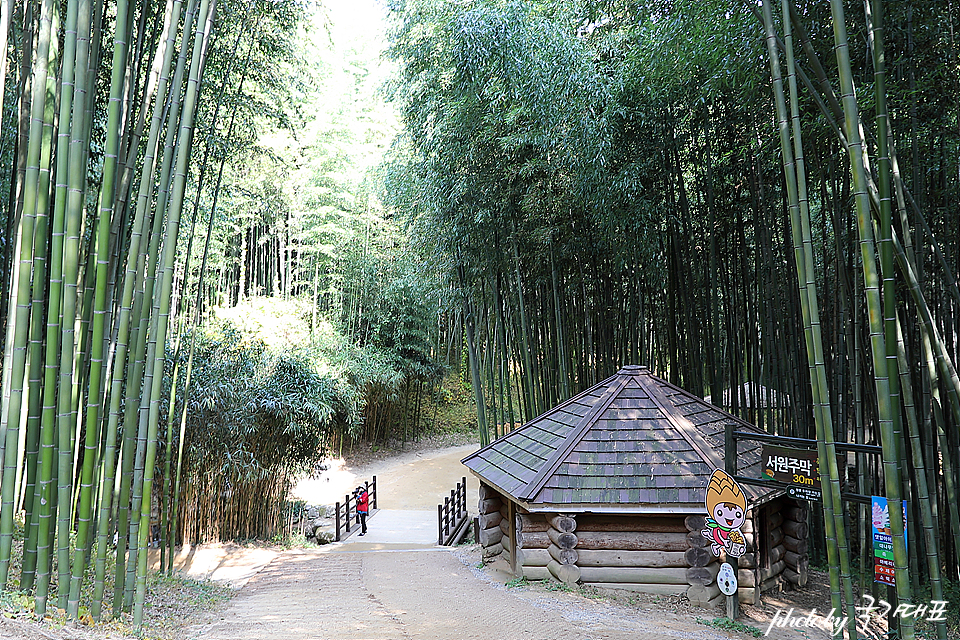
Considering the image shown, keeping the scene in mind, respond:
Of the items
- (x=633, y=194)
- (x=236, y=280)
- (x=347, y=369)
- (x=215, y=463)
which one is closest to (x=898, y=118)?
(x=633, y=194)

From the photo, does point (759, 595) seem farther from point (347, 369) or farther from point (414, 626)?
point (347, 369)

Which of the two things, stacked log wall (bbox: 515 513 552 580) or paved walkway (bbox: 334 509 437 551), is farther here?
paved walkway (bbox: 334 509 437 551)

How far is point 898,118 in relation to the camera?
3951mm

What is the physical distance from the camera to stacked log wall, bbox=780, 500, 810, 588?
5.00 meters

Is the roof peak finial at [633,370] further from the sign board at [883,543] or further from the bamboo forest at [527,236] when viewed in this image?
the sign board at [883,543]

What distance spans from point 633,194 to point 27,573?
477 centimetres

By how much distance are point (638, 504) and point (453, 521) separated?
398 centimetres

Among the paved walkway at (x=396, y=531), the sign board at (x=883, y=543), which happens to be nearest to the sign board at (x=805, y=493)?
the sign board at (x=883, y=543)

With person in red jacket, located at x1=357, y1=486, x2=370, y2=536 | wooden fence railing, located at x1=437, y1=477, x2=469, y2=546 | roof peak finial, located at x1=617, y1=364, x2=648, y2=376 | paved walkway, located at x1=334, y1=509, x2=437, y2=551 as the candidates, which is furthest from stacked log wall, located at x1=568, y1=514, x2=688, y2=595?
person in red jacket, located at x1=357, y1=486, x2=370, y2=536

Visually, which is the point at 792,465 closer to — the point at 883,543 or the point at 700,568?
the point at 883,543

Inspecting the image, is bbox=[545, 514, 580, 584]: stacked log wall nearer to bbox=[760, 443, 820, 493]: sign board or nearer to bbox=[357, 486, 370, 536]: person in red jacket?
bbox=[760, 443, 820, 493]: sign board

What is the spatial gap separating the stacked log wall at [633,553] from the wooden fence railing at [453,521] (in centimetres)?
284

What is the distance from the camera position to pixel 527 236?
6430 millimetres

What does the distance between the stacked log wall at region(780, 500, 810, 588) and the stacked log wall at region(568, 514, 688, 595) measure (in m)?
1.17
